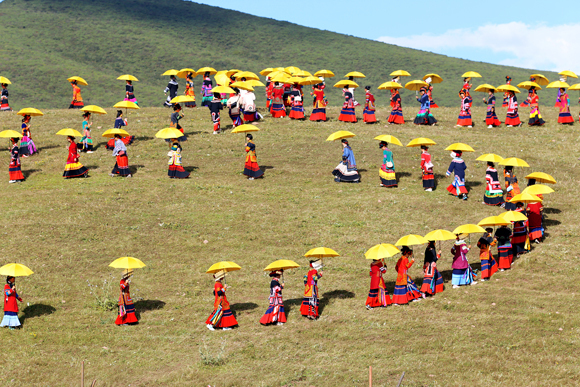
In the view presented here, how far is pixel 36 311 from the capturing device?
16.7 m

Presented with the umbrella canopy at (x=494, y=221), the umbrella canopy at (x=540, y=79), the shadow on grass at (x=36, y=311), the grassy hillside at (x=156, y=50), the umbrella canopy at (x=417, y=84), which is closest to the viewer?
the shadow on grass at (x=36, y=311)

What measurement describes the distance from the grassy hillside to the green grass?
53214 millimetres

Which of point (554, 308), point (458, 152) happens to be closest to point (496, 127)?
point (458, 152)

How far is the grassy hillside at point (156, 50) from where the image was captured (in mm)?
82938

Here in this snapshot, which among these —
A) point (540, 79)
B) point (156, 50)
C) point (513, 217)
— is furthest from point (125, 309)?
point (156, 50)

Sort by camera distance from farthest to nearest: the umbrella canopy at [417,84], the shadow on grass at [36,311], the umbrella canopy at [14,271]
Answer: the umbrella canopy at [417,84], the shadow on grass at [36,311], the umbrella canopy at [14,271]

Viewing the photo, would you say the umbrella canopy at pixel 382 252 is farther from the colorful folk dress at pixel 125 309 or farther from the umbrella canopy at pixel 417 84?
the umbrella canopy at pixel 417 84

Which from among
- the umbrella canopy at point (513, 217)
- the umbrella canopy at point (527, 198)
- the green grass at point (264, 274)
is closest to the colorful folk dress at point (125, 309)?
the green grass at point (264, 274)

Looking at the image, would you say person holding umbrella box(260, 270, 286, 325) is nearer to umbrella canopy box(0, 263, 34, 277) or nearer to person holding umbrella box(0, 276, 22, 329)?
umbrella canopy box(0, 263, 34, 277)

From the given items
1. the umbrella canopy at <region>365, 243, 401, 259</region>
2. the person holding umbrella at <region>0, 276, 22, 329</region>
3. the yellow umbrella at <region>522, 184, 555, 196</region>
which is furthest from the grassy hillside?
the umbrella canopy at <region>365, 243, 401, 259</region>

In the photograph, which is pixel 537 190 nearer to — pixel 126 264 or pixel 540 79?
pixel 126 264

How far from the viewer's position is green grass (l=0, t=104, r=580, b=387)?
1346 cm

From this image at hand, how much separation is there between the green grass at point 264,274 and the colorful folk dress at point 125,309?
0.91 ft

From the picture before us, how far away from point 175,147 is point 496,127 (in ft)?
66.9
